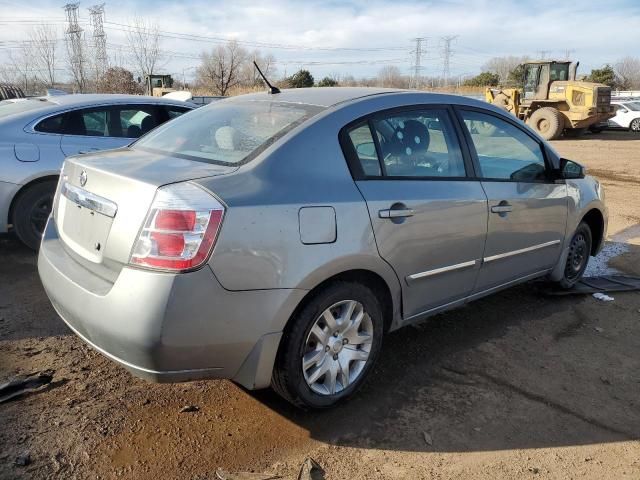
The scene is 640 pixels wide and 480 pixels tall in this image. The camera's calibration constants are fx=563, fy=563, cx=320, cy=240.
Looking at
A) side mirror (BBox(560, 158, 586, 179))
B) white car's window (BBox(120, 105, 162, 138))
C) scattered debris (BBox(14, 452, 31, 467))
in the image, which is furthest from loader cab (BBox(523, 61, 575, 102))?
scattered debris (BBox(14, 452, 31, 467))

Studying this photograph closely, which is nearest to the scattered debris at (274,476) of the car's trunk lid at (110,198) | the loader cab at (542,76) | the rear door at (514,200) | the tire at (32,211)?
the car's trunk lid at (110,198)

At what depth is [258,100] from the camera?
342 centimetres

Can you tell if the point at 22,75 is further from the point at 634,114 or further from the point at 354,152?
the point at 354,152

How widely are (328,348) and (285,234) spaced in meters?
0.70

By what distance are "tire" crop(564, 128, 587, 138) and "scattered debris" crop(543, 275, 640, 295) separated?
19777 mm

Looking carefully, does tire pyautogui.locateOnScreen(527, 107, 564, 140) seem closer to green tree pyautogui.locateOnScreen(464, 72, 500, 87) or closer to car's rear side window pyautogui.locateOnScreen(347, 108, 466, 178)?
car's rear side window pyautogui.locateOnScreen(347, 108, 466, 178)

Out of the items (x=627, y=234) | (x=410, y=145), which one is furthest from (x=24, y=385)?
(x=627, y=234)

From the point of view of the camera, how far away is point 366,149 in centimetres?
299

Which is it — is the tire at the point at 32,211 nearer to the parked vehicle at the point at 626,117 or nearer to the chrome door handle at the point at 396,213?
the chrome door handle at the point at 396,213

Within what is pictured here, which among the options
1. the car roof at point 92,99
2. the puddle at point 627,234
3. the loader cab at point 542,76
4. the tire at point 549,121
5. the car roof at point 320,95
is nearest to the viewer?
the car roof at point 320,95

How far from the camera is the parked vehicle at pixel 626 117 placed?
80.9ft

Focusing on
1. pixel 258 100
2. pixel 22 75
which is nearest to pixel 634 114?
pixel 258 100

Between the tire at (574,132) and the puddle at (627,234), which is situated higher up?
the puddle at (627,234)

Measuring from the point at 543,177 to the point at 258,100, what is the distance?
2.16m
